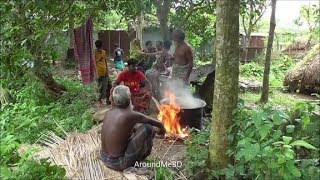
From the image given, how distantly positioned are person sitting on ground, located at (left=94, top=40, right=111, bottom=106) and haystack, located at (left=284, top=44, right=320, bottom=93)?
8079mm

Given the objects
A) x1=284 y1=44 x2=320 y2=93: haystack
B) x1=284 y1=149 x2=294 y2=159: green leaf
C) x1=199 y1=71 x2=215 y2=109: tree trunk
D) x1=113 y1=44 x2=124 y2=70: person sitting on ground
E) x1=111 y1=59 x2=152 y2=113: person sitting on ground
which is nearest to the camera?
x1=284 y1=149 x2=294 y2=159: green leaf

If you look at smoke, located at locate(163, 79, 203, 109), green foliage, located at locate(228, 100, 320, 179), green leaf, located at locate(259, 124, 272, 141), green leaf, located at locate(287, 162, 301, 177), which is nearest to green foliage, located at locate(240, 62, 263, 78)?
smoke, located at locate(163, 79, 203, 109)

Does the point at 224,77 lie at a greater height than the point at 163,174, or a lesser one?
greater

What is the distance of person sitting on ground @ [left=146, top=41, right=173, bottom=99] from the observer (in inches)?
348

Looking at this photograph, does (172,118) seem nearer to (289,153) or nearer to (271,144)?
(271,144)

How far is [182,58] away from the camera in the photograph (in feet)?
23.8

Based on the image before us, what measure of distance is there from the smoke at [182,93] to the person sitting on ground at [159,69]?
34.9 inches

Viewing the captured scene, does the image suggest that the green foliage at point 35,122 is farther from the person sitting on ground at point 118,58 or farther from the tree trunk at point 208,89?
the person sitting on ground at point 118,58

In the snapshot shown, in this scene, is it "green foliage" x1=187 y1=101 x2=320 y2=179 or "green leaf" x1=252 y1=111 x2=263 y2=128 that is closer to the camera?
Result: "green foliage" x1=187 y1=101 x2=320 y2=179

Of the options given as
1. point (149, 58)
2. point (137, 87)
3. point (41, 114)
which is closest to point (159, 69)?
point (149, 58)

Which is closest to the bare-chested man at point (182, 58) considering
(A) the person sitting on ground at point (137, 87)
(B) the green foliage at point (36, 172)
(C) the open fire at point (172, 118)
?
(A) the person sitting on ground at point (137, 87)

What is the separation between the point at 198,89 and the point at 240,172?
4.24 metres

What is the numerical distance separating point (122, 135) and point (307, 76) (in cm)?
1074

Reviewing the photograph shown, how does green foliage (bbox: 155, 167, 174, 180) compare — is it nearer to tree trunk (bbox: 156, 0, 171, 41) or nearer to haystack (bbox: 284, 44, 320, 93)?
tree trunk (bbox: 156, 0, 171, 41)
